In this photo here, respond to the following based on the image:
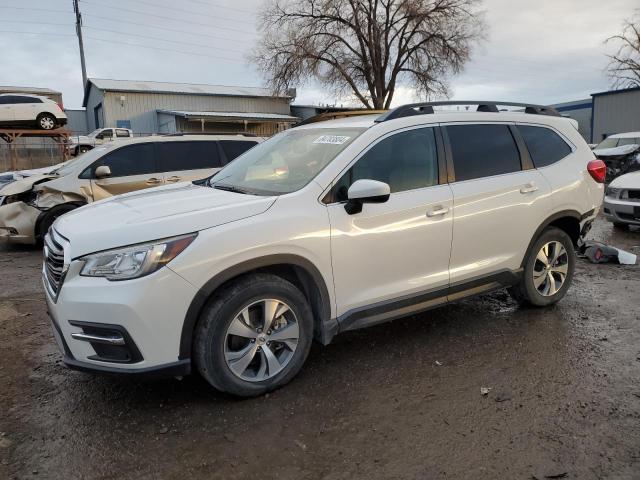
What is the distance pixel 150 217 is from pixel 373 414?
179 cm

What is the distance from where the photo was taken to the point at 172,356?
2.91 metres

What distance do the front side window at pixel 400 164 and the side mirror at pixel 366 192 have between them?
4.6 inches

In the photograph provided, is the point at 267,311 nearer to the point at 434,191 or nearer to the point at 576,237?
the point at 434,191

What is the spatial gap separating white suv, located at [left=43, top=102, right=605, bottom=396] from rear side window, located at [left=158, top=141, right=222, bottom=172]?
4.38 metres

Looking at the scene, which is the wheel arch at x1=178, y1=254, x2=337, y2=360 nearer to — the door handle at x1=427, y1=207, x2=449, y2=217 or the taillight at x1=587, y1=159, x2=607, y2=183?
the door handle at x1=427, y1=207, x2=449, y2=217

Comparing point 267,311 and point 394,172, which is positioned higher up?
point 394,172

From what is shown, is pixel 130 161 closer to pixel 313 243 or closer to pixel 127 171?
pixel 127 171

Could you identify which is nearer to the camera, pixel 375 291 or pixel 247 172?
pixel 375 291

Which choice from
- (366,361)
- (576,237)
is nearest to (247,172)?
(366,361)

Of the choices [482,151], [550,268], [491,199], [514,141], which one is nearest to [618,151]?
[550,268]

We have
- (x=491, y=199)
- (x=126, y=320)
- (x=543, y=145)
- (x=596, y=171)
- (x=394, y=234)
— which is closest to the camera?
(x=126, y=320)

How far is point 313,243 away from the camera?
3266 millimetres

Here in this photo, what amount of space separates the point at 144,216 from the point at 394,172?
1.77 meters

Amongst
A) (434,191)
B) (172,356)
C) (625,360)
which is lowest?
(625,360)
